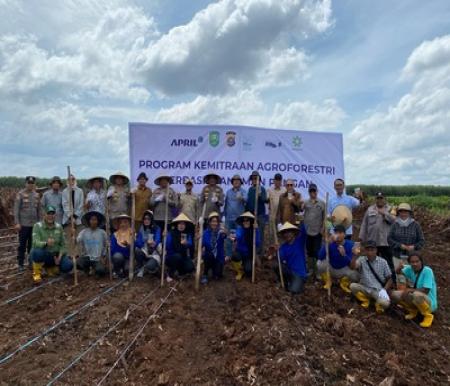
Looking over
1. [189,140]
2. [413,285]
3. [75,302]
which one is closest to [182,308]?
[75,302]

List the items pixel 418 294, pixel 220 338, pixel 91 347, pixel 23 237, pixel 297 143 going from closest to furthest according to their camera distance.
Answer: pixel 91 347 → pixel 220 338 → pixel 418 294 → pixel 23 237 → pixel 297 143

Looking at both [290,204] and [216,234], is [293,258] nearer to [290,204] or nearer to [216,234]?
[290,204]

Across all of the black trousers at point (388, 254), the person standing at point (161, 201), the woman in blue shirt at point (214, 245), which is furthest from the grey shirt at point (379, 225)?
the person standing at point (161, 201)

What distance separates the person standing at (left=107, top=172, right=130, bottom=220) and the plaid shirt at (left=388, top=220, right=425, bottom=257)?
4938 millimetres

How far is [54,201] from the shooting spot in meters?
7.83

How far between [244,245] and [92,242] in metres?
2.83

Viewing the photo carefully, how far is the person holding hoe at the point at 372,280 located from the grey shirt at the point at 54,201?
5.67m

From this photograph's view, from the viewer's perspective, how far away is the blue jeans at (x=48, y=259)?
7.23 metres

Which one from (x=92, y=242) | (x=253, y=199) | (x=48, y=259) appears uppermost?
(x=253, y=199)

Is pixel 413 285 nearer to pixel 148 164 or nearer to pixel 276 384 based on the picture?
pixel 276 384

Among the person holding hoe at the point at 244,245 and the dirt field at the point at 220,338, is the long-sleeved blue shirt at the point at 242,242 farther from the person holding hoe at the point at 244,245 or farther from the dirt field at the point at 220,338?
the dirt field at the point at 220,338

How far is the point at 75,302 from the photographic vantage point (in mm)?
6184

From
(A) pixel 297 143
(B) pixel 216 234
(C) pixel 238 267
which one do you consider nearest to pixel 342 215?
(C) pixel 238 267

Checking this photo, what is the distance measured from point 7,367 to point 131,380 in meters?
1.41
